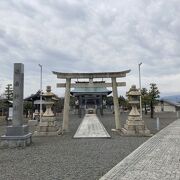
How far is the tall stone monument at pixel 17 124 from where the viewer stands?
46.7 ft

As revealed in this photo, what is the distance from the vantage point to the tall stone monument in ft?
46.7

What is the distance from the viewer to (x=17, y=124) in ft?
48.5

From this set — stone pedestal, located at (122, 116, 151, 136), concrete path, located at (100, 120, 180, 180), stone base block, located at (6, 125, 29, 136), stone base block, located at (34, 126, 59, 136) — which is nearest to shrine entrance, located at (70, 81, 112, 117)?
stone base block, located at (34, 126, 59, 136)

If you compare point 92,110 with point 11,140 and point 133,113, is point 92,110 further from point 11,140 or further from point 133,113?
point 11,140

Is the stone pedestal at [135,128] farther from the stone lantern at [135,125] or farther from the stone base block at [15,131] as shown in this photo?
the stone base block at [15,131]

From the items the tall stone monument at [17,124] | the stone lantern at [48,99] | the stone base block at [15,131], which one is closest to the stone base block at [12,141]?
the tall stone monument at [17,124]

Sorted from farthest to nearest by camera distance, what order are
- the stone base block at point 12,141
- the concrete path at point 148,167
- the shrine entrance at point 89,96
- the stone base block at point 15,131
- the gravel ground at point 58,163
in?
1. the shrine entrance at point 89,96
2. the stone base block at point 15,131
3. the stone base block at point 12,141
4. the gravel ground at point 58,163
5. the concrete path at point 148,167

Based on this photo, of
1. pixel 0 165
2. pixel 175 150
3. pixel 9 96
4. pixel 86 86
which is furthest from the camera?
pixel 9 96

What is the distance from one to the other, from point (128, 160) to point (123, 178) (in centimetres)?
280

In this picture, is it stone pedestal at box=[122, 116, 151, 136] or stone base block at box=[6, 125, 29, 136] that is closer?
stone base block at box=[6, 125, 29, 136]

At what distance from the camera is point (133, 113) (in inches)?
807

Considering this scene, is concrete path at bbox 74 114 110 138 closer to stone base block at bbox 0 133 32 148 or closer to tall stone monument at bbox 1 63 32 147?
tall stone monument at bbox 1 63 32 147

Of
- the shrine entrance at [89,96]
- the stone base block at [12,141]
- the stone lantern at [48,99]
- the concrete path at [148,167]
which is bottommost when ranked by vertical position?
the concrete path at [148,167]

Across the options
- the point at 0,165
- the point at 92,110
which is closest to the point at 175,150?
the point at 0,165
